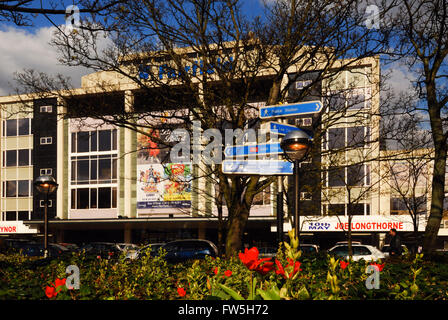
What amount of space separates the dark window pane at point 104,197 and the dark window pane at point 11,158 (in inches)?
396

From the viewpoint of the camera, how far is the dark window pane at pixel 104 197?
43000 mm

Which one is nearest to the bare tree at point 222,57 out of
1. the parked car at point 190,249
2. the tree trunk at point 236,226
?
the tree trunk at point 236,226

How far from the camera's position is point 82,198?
43750mm

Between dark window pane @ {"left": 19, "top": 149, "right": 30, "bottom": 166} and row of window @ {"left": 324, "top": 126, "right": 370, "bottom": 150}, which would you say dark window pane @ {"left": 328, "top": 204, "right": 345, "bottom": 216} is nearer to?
row of window @ {"left": 324, "top": 126, "right": 370, "bottom": 150}

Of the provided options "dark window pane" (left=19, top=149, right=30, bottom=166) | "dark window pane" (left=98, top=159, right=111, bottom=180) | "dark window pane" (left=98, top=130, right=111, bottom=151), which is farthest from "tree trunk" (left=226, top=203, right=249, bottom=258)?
"dark window pane" (left=19, top=149, right=30, bottom=166)

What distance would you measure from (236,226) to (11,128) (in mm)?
41404

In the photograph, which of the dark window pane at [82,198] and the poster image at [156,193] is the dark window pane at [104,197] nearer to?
the dark window pane at [82,198]

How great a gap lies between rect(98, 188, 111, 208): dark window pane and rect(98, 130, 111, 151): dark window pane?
373cm

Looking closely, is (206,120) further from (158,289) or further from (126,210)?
(126,210)

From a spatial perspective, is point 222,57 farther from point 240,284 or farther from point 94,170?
point 94,170

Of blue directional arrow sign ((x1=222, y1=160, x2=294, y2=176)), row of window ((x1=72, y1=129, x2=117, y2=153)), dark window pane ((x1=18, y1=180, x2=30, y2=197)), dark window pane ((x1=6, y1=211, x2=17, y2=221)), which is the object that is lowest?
dark window pane ((x1=6, y1=211, x2=17, y2=221))

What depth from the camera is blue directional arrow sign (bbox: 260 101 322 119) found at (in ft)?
26.6

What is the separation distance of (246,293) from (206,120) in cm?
787
